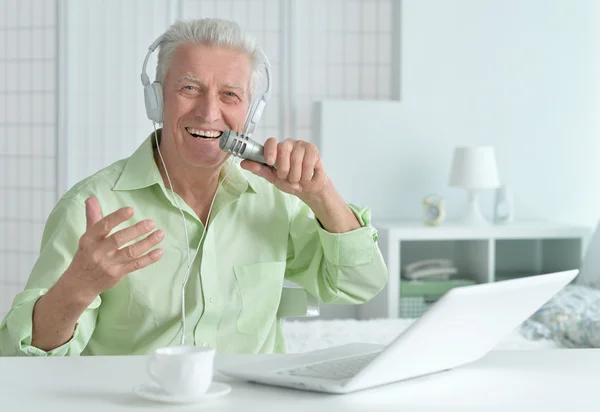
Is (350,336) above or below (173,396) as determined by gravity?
below

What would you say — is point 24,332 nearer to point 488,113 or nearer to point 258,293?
point 258,293

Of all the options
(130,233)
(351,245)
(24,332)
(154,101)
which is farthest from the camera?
(154,101)

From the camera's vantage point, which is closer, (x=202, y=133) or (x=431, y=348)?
(x=431, y=348)

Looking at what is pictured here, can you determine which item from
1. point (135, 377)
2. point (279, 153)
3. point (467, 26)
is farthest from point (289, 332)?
point (467, 26)

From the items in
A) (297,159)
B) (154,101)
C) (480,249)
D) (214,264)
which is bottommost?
(480,249)

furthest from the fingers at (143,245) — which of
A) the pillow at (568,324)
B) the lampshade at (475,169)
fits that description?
the lampshade at (475,169)

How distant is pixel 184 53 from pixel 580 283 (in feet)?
10.6

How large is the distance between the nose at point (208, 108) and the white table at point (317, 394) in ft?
1.94

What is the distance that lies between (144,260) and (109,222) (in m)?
0.07

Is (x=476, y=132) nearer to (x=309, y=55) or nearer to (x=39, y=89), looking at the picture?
(x=309, y=55)

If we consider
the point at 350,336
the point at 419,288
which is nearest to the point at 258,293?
the point at 350,336

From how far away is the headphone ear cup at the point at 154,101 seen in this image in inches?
71.7

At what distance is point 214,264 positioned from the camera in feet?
5.64

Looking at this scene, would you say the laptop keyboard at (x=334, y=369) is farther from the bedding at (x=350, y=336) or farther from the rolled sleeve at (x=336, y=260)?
the bedding at (x=350, y=336)
